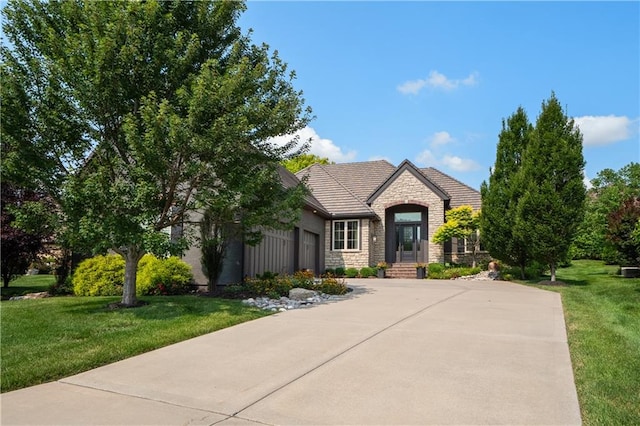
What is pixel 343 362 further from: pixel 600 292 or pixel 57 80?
pixel 600 292

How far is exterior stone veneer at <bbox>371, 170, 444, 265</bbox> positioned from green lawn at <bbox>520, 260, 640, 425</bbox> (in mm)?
11642

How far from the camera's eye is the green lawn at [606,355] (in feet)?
12.2

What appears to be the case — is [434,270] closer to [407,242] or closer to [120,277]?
[407,242]

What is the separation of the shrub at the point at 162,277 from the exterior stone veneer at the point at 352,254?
1134cm

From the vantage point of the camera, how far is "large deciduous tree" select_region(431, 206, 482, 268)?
21203 mm

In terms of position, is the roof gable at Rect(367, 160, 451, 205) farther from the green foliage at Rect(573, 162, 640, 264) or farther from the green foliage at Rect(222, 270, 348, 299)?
the green foliage at Rect(222, 270, 348, 299)

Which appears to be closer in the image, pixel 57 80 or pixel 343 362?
pixel 343 362

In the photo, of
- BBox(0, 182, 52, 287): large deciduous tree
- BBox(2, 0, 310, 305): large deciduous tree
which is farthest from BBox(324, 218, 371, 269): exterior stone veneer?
BBox(2, 0, 310, 305): large deciduous tree

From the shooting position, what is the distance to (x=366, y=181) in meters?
26.9

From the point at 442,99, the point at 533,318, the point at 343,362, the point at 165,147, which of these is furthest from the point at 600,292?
the point at 165,147

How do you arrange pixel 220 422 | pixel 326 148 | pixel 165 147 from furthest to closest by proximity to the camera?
pixel 326 148 < pixel 165 147 < pixel 220 422

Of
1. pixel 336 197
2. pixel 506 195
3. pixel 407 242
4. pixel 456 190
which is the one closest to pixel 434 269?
pixel 407 242

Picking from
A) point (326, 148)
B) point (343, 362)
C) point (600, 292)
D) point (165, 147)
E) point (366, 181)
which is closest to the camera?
point (343, 362)

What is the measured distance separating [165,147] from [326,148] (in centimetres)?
4131
